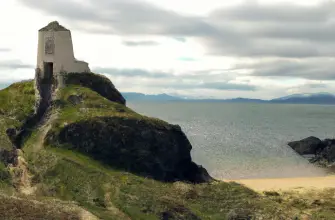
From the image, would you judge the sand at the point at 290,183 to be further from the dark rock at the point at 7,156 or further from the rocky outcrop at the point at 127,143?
the dark rock at the point at 7,156

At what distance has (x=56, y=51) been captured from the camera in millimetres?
66875

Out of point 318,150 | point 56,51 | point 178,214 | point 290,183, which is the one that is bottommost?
point 290,183

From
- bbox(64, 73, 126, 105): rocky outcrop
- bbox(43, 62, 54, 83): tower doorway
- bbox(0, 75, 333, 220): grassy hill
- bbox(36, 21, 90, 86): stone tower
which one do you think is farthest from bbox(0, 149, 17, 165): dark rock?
bbox(43, 62, 54, 83): tower doorway

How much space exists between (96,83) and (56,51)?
8201 millimetres

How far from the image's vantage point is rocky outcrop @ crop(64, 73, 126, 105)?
67750 mm

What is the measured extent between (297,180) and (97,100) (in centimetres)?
4332

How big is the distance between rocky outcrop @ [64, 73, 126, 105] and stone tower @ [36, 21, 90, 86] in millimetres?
1097

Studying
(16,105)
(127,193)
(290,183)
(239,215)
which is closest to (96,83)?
(16,105)

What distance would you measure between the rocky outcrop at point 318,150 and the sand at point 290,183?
16787 mm

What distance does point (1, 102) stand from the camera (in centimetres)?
6562

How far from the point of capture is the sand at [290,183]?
73.2 m

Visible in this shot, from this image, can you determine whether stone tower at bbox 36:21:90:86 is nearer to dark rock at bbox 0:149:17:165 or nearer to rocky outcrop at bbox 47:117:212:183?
rocky outcrop at bbox 47:117:212:183

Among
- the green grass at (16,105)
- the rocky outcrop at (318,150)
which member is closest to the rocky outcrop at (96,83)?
the green grass at (16,105)

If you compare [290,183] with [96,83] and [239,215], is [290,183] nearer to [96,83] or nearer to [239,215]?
[239,215]
